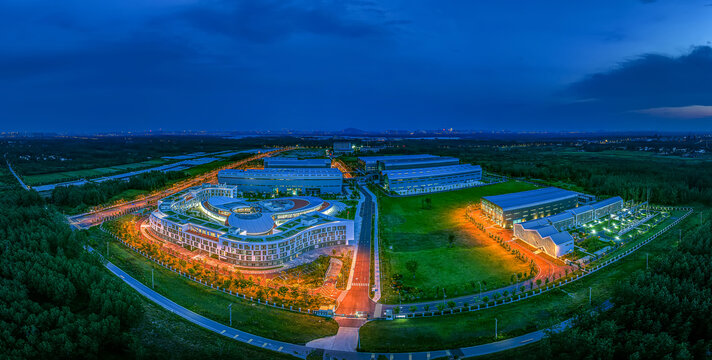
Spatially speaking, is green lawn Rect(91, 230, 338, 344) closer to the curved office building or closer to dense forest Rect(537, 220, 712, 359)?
the curved office building

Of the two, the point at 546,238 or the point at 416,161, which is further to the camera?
the point at 416,161

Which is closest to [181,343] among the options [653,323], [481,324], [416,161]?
[481,324]

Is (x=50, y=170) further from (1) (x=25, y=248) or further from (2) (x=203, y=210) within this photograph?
(1) (x=25, y=248)

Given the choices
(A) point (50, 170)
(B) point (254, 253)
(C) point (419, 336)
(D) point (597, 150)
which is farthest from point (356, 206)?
(D) point (597, 150)

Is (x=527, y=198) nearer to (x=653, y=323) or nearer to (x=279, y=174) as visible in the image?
(x=653, y=323)

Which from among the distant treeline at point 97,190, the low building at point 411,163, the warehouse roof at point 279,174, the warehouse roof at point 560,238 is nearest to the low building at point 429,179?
the low building at point 411,163

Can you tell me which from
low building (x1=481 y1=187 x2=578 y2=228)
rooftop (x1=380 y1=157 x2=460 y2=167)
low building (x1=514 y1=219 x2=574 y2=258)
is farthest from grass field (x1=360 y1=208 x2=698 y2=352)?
rooftop (x1=380 y1=157 x2=460 y2=167)
